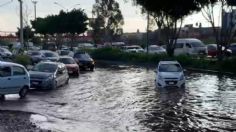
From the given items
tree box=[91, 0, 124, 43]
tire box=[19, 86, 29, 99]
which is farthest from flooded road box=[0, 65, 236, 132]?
tree box=[91, 0, 124, 43]

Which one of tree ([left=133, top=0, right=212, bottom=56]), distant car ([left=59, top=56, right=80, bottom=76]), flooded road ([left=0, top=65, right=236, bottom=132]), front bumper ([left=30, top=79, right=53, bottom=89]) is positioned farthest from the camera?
tree ([left=133, top=0, right=212, bottom=56])

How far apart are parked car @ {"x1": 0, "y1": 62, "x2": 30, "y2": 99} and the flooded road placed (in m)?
0.47

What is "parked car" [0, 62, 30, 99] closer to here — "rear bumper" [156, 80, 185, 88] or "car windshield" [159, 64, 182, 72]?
"rear bumper" [156, 80, 185, 88]

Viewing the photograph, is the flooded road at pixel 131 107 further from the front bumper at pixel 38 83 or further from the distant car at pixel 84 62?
the distant car at pixel 84 62

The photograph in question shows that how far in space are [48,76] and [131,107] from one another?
815 cm

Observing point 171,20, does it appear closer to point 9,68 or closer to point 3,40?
point 9,68

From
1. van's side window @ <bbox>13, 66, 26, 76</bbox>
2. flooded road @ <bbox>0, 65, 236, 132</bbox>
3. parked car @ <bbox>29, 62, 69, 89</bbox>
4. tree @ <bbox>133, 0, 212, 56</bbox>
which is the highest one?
tree @ <bbox>133, 0, 212, 56</bbox>

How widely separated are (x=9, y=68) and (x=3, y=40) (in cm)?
9470

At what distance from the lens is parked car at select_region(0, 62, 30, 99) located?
22906 mm

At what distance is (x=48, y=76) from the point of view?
2844cm

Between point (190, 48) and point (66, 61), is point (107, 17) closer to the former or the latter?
point (190, 48)

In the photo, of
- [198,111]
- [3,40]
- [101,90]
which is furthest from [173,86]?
[3,40]

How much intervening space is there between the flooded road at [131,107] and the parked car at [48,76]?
1.61ft

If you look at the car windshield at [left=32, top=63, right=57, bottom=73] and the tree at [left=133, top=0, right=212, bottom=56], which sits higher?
the tree at [left=133, top=0, right=212, bottom=56]
